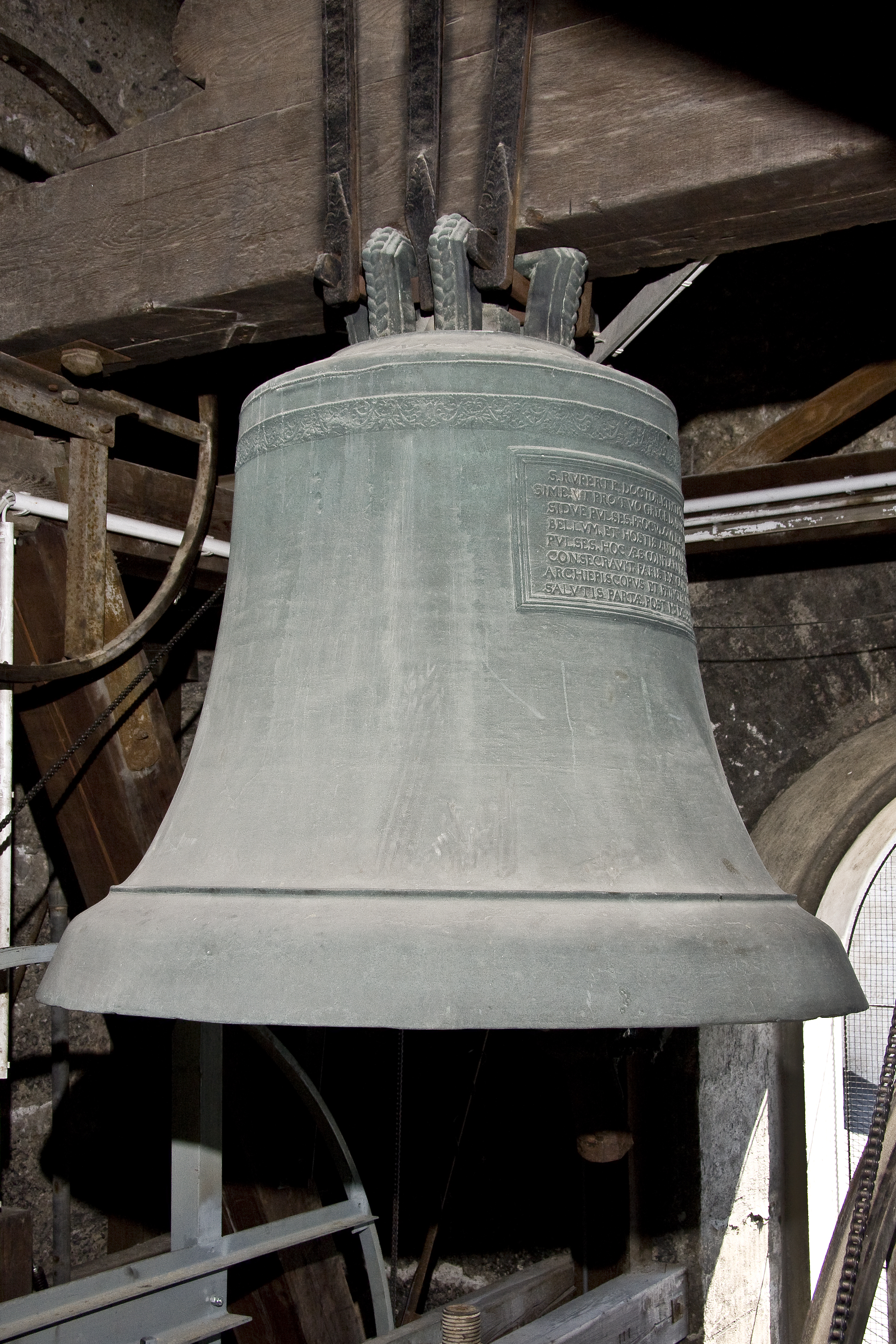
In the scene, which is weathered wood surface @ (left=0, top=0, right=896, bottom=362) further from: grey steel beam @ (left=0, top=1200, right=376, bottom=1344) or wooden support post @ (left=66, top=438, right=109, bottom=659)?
grey steel beam @ (left=0, top=1200, right=376, bottom=1344)

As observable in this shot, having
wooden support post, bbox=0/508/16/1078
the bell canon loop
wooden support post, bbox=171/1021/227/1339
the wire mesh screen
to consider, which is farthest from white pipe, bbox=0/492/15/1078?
the wire mesh screen

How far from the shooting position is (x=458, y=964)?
0.81 metres

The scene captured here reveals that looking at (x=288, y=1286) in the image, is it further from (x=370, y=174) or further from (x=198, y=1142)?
(x=370, y=174)

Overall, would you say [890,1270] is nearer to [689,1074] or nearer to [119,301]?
[689,1074]

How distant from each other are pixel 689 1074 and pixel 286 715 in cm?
230

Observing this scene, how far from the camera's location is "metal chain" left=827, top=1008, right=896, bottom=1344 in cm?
148

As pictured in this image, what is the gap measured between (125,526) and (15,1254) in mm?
1373

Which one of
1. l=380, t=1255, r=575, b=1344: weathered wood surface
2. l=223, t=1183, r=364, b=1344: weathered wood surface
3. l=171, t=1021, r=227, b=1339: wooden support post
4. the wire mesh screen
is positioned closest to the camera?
l=171, t=1021, r=227, b=1339: wooden support post

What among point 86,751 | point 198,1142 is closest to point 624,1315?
point 198,1142

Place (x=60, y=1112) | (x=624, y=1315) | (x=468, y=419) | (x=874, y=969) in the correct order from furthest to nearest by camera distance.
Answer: (x=874, y=969)
(x=60, y=1112)
(x=624, y=1315)
(x=468, y=419)

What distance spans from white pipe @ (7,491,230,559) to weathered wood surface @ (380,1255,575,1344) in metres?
1.65

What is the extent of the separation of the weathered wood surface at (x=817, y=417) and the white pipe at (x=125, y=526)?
3.91 ft

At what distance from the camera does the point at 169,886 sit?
38.4 inches

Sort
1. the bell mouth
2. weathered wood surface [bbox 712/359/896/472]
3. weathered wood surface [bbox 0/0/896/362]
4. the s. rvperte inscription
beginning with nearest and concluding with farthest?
the bell mouth < the s. rvperte inscription < weathered wood surface [bbox 0/0/896/362] < weathered wood surface [bbox 712/359/896/472]
